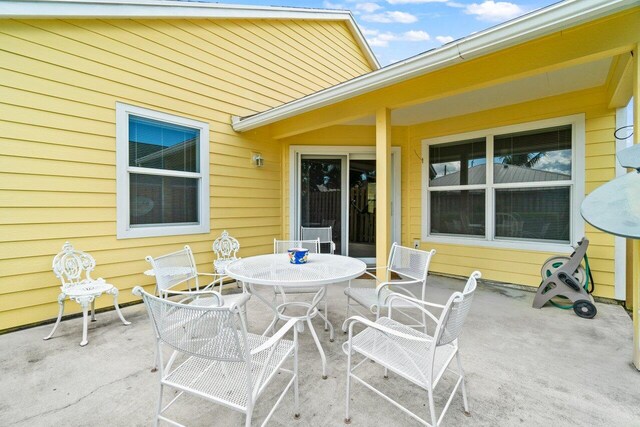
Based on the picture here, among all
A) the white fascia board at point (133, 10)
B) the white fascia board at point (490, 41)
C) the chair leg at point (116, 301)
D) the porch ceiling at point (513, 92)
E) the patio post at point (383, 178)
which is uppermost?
the white fascia board at point (133, 10)

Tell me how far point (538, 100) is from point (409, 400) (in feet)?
14.0

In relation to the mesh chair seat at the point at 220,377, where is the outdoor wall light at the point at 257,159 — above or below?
above

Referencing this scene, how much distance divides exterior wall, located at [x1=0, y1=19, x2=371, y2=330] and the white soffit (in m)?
0.13

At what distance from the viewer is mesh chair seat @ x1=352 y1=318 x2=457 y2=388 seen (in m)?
1.50

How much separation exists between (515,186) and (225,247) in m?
4.39

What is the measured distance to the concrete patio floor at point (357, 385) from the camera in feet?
5.49

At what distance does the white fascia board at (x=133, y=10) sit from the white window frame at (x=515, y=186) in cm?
366

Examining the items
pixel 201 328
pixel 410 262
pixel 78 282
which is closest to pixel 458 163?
pixel 410 262

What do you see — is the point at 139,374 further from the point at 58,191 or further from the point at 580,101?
the point at 580,101

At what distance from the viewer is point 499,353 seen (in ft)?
7.84

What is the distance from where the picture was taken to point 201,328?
4.16 feet

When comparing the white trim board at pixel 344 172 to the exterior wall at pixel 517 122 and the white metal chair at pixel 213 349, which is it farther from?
the white metal chair at pixel 213 349

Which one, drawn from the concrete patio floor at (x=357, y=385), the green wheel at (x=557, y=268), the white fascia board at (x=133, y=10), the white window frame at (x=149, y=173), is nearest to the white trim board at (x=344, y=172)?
the white window frame at (x=149, y=173)

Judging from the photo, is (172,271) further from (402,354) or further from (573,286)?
(573,286)
